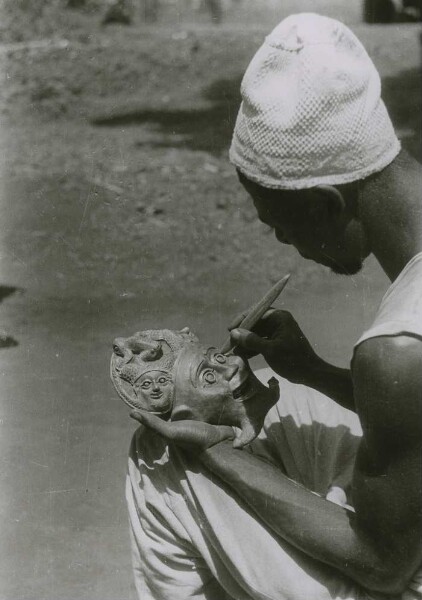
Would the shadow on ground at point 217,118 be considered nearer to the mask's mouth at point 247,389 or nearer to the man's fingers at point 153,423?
the mask's mouth at point 247,389

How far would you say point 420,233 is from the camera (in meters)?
2.44

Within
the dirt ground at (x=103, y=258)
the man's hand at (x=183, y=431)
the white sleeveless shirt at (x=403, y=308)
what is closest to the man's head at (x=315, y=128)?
the white sleeveless shirt at (x=403, y=308)

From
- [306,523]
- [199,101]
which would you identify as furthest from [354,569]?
[199,101]

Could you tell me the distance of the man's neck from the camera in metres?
2.44

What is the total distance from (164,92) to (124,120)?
1265 mm

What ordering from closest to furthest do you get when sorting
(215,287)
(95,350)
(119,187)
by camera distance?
(95,350) → (215,287) → (119,187)

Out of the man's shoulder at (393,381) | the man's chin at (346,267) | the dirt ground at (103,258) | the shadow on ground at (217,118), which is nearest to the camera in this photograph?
the man's shoulder at (393,381)

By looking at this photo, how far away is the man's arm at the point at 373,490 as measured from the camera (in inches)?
86.7

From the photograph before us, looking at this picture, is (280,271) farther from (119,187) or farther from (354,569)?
(354,569)

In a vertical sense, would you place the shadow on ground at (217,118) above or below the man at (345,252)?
below

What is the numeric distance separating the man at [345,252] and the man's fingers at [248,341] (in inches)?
11.8

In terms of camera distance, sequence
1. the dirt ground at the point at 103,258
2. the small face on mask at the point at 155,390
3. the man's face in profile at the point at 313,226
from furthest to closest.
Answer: the dirt ground at the point at 103,258
the small face on mask at the point at 155,390
the man's face in profile at the point at 313,226

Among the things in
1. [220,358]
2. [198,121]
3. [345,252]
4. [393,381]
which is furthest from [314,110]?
[198,121]

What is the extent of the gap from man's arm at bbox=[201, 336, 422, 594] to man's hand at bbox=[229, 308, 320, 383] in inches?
15.3
